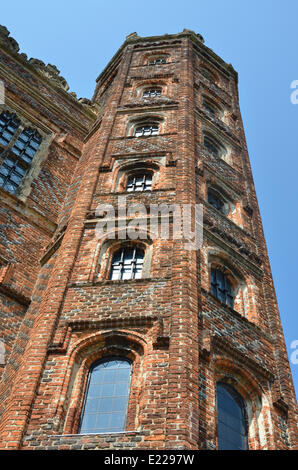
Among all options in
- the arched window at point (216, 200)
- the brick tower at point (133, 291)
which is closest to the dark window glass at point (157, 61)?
the brick tower at point (133, 291)

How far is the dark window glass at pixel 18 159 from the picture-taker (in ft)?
56.3

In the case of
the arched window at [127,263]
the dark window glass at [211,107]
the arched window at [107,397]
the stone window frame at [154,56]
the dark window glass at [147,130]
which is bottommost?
the arched window at [107,397]

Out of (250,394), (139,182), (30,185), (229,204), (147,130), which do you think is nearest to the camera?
(250,394)

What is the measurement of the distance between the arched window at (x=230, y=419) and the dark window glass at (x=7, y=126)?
1159cm

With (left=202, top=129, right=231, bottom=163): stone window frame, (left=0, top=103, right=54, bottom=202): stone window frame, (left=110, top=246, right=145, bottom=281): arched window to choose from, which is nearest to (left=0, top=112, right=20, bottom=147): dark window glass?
(left=0, top=103, right=54, bottom=202): stone window frame

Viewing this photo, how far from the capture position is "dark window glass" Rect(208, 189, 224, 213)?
16719mm

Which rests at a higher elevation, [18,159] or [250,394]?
[18,159]

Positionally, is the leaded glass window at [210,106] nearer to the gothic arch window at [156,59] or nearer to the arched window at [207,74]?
the arched window at [207,74]

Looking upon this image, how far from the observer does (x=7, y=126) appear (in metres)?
19.3

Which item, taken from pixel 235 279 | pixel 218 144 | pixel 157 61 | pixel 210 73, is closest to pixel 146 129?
pixel 218 144

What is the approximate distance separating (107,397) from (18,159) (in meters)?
10.6

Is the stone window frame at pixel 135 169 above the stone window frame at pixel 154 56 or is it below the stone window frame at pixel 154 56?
below

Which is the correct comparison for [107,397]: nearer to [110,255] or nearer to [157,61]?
[110,255]

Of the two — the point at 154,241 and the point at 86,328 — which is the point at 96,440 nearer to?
the point at 86,328
